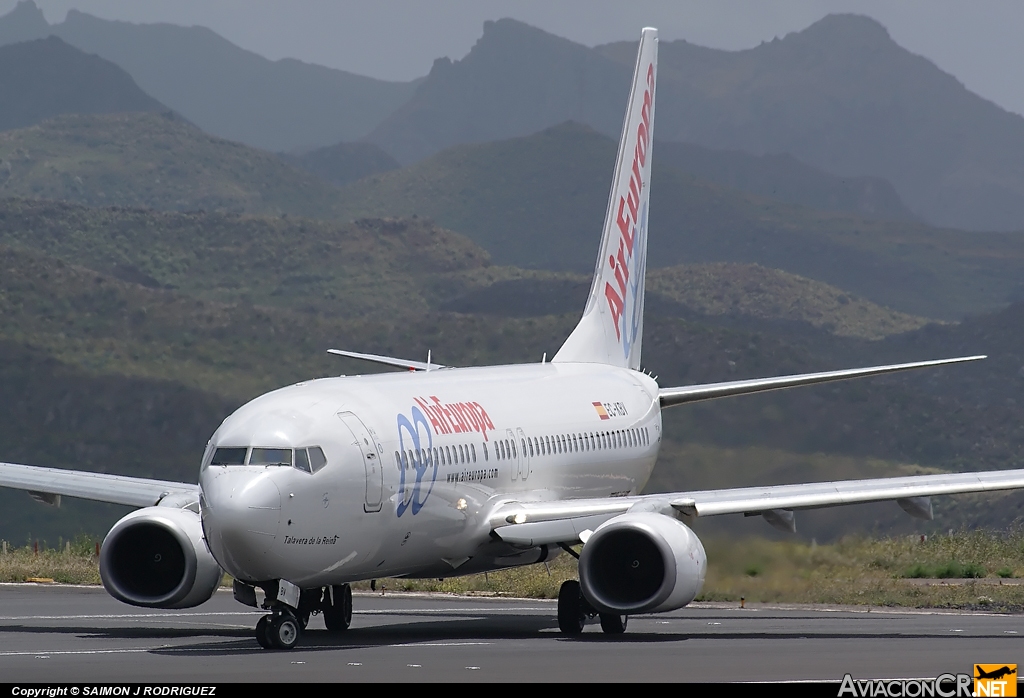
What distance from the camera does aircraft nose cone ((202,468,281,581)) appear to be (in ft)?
71.3

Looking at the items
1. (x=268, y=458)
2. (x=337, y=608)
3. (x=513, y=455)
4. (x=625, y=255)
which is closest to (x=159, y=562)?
(x=337, y=608)

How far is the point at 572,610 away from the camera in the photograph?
26.8m

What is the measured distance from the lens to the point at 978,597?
108 ft

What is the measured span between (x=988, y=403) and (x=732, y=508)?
122220mm

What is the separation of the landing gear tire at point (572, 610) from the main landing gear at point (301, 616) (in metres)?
3.15

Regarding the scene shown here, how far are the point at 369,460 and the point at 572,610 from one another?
4764 mm

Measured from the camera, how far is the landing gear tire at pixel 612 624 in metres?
26.3

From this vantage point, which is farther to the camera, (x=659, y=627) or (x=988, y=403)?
(x=988, y=403)

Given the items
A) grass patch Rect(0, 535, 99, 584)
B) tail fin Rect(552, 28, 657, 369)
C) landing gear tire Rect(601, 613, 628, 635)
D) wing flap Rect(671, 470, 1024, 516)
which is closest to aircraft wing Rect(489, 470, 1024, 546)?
wing flap Rect(671, 470, 1024, 516)

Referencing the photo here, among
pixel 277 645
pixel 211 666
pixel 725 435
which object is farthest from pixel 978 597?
pixel 211 666

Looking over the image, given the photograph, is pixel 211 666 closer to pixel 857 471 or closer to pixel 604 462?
pixel 604 462

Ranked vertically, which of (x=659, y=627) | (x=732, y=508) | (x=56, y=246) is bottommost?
(x=659, y=627)

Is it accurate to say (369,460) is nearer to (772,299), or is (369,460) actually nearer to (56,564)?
(56,564)

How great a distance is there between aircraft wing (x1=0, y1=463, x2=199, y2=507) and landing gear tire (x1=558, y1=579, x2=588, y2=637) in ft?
18.8
